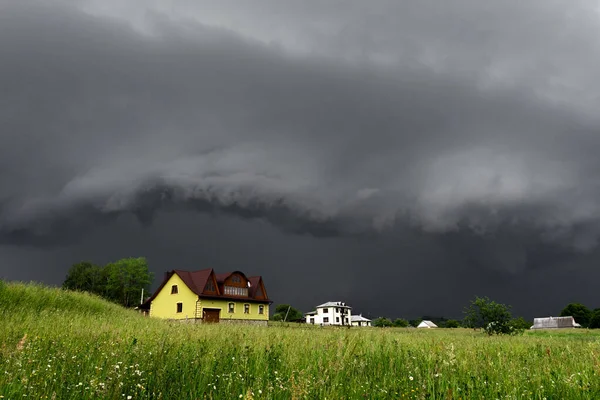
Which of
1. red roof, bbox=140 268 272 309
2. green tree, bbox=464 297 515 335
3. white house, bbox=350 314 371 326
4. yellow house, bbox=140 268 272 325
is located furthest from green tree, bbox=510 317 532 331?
white house, bbox=350 314 371 326

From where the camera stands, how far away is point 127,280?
86.6m

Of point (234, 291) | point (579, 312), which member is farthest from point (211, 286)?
point (579, 312)

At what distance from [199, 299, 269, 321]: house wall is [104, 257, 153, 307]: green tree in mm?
38892

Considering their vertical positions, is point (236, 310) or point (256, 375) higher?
point (256, 375)

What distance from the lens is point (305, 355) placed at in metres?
7.58

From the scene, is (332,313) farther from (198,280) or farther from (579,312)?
(198,280)

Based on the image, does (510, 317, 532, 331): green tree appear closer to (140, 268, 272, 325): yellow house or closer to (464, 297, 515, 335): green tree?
(464, 297, 515, 335): green tree

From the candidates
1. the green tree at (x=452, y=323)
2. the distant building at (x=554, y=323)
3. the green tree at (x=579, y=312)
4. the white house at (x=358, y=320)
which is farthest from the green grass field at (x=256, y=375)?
the green tree at (x=579, y=312)

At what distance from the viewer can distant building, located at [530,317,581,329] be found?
122000 mm

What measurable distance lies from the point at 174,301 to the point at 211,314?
5.99 m

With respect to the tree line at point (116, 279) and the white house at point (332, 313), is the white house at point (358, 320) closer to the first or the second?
the white house at point (332, 313)

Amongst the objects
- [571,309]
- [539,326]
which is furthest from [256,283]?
[571,309]

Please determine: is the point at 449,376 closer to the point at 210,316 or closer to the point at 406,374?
the point at 406,374

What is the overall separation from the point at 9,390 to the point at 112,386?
3.55ft
